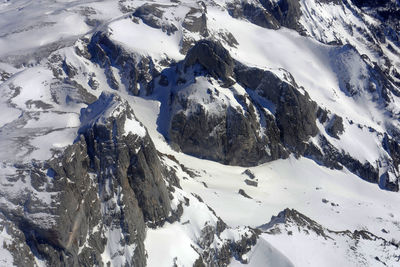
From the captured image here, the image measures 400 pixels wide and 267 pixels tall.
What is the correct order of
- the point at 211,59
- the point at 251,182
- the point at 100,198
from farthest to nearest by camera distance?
1. the point at 211,59
2. the point at 251,182
3. the point at 100,198

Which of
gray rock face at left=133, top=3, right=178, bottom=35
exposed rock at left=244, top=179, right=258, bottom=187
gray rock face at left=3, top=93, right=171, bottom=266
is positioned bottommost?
exposed rock at left=244, top=179, right=258, bottom=187

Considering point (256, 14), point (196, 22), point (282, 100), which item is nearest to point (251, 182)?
point (282, 100)

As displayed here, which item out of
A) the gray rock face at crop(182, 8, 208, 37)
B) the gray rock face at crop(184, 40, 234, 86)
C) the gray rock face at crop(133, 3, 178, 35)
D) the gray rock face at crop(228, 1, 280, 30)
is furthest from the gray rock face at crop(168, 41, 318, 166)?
the gray rock face at crop(228, 1, 280, 30)

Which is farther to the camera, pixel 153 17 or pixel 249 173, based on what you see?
pixel 153 17

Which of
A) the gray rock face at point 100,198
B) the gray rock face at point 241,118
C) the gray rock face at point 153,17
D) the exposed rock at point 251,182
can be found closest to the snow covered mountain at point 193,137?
the gray rock face at point 100,198

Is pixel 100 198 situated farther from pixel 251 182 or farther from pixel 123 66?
pixel 123 66

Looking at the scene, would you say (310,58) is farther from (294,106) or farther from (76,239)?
(76,239)

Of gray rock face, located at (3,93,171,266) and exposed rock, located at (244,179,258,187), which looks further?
exposed rock, located at (244,179,258,187)

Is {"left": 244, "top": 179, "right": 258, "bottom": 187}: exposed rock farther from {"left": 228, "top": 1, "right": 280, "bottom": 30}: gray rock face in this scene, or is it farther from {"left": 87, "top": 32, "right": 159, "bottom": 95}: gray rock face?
{"left": 228, "top": 1, "right": 280, "bottom": 30}: gray rock face
